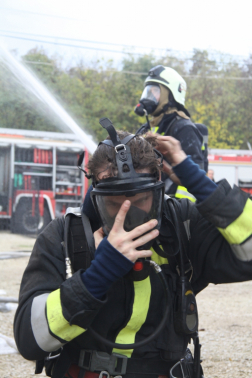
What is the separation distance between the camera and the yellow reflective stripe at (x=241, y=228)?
5.08ft

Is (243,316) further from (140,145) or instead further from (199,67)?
(199,67)

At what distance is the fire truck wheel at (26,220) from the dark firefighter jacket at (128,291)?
11.0 metres

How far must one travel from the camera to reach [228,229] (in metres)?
1.55

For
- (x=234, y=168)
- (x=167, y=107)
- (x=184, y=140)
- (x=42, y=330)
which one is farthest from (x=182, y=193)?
(x=234, y=168)

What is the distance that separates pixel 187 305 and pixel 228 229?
0.32 metres

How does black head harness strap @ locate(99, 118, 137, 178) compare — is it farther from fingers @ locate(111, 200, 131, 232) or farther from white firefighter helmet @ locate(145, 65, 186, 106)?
white firefighter helmet @ locate(145, 65, 186, 106)

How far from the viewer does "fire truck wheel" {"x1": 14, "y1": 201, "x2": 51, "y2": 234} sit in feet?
41.1

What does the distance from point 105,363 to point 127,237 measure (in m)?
0.50

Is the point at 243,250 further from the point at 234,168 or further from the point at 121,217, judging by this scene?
the point at 234,168

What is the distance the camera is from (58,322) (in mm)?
1467

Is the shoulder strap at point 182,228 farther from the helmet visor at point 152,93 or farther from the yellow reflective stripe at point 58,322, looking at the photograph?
the helmet visor at point 152,93

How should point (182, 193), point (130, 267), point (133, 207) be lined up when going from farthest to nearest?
point (182, 193)
point (133, 207)
point (130, 267)

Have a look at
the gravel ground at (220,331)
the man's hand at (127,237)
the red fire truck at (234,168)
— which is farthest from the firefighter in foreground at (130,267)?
the red fire truck at (234,168)

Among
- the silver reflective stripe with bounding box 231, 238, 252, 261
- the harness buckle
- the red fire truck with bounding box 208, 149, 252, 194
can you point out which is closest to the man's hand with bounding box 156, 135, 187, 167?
the silver reflective stripe with bounding box 231, 238, 252, 261
